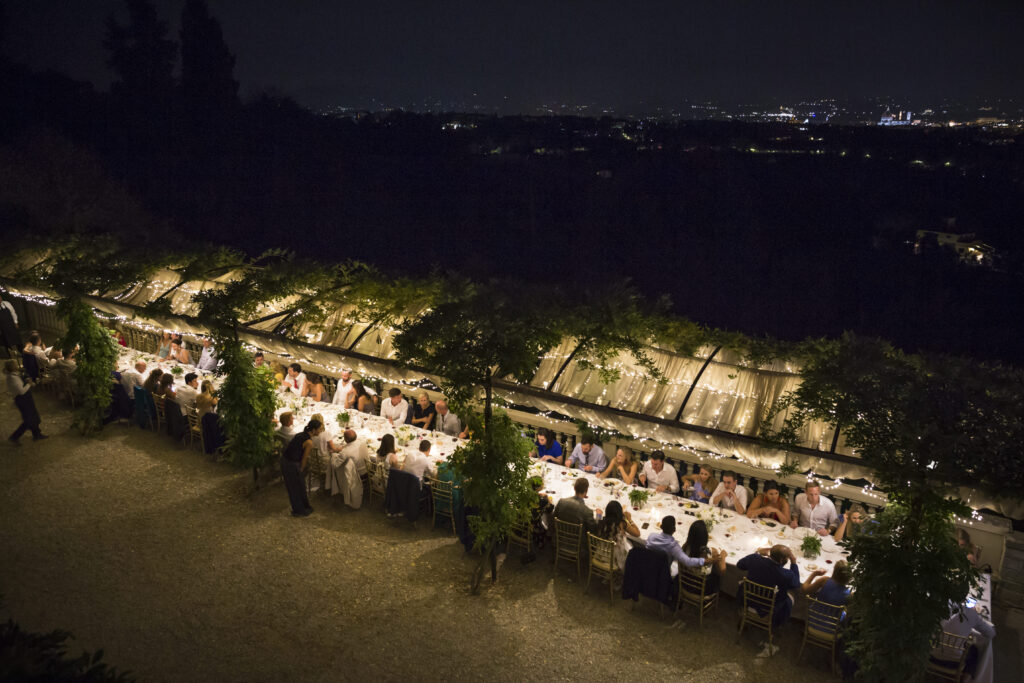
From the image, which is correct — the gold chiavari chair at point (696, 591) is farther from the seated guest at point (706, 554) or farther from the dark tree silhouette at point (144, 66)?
the dark tree silhouette at point (144, 66)

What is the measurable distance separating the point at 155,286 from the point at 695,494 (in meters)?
11.3

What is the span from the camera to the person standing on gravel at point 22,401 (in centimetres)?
1142

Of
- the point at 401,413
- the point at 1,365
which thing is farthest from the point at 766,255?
the point at 1,365

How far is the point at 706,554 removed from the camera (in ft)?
25.3

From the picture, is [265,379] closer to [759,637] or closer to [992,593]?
[759,637]

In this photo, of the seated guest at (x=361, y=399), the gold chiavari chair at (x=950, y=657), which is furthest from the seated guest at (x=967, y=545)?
the seated guest at (x=361, y=399)

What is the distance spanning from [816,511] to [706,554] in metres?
1.96

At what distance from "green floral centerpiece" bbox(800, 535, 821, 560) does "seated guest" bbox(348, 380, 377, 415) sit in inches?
299

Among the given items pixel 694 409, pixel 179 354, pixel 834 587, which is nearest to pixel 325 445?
pixel 694 409

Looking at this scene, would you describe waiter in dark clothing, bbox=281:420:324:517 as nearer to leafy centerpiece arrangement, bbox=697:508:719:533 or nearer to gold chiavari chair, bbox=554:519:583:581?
gold chiavari chair, bbox=554:519:583:581

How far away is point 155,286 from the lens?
1346cm

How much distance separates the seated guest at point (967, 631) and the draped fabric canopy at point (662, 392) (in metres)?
1.13

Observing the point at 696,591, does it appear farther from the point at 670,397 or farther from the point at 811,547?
the point at 670,397

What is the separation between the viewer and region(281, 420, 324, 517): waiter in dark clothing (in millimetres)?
9656
